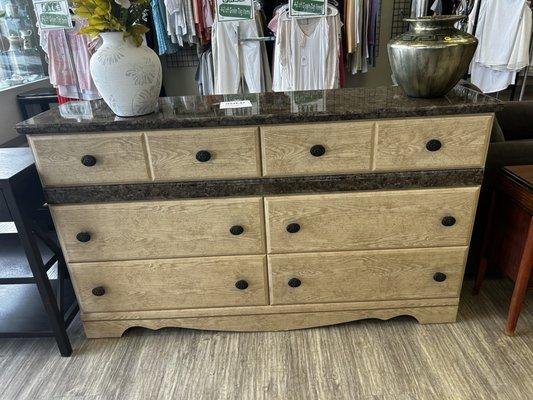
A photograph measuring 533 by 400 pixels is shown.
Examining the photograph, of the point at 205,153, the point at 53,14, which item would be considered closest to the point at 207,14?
the point at 53,14

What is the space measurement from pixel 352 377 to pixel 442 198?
Result: 2.46ft

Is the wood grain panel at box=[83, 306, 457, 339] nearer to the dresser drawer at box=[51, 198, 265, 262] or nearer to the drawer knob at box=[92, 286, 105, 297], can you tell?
the drawer knob at box=[92, 286, 105, 297]

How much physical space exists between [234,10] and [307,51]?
0.62 meters

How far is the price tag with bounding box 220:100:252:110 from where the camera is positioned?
1.42 m

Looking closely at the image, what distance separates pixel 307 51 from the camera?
2938 millimetres

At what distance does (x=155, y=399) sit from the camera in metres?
1.40

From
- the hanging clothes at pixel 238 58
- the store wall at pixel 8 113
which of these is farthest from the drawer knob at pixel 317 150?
the store wall at pixel 8 113

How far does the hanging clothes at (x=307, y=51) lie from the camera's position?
283 centimetres

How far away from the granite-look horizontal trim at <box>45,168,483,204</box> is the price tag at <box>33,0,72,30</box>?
6.99ft

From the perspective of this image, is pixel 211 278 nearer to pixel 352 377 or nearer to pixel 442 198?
pixel 352 377

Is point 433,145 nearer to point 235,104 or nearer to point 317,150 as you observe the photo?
point 317,150

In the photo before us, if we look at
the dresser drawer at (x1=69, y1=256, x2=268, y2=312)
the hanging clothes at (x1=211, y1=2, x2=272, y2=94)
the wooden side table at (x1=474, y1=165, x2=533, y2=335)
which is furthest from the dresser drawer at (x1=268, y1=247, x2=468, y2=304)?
the hanging clothes at (x1=211, y1=2, x2=272, y2=94)

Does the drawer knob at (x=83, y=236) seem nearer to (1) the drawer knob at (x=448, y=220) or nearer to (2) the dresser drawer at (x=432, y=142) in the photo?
(2) the dresser drawer at (x=432, y=142)

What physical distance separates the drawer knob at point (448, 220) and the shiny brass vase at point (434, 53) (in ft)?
1.51
